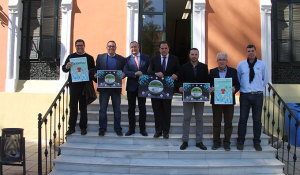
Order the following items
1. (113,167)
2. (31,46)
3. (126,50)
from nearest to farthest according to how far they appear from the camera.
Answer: (113,167) < (126,50) < (31,46)

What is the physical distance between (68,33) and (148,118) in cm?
350

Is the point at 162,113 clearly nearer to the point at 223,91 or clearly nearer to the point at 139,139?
the point at 139,139

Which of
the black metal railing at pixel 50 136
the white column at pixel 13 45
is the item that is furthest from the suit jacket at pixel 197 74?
the white column at pixel 13 45

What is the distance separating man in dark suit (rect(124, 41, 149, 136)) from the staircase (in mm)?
278

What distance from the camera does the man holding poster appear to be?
4109mm

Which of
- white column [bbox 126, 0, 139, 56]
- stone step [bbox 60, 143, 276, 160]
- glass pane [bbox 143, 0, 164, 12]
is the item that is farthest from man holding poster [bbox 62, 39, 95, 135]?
glass pane [bbox 143, 0, 164, 12]

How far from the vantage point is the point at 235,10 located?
5945mm

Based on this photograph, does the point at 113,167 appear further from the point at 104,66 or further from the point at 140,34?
the point at 140,34

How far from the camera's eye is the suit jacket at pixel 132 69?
405 cm

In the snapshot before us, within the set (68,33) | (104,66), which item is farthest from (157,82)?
(68,33)

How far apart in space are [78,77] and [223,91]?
2.81 m

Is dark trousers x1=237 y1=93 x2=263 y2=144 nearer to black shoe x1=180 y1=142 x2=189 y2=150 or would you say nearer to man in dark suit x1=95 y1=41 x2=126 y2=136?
black shoe x1=180 y1=142 x2=189 y2=150

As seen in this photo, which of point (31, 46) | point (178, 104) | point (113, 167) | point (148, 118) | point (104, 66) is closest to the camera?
point (113, 167)

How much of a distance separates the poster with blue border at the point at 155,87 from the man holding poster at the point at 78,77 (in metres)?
1.14
